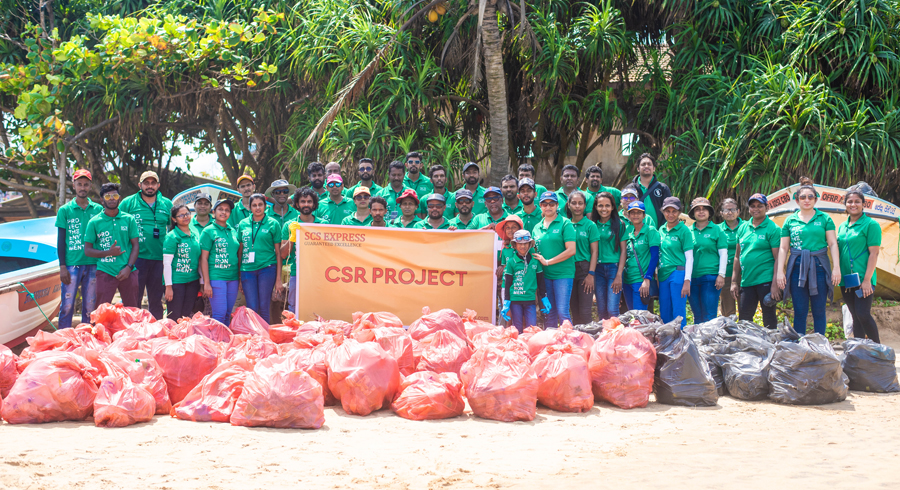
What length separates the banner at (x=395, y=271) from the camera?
7.14 metres

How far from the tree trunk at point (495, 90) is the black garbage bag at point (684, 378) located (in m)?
5.01

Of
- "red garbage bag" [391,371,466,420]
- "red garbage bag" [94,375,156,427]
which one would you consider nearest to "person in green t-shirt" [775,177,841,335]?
"red garbage bag" [391,371,466,420]

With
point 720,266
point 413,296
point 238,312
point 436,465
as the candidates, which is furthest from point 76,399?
point 720,266

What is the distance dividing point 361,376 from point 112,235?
363cm

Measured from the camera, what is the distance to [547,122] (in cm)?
1249

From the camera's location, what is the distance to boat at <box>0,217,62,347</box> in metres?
7.00

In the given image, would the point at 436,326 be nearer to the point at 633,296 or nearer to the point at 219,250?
the point at 633,296

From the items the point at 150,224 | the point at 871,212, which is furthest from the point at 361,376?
the point at 871,212

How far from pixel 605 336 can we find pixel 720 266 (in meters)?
2.26

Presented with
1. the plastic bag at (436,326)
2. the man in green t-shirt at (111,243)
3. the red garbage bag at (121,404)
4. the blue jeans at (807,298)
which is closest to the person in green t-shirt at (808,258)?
the blue jeans at (807,298)

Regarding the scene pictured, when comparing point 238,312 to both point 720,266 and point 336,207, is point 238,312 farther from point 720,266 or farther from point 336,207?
point 720,266

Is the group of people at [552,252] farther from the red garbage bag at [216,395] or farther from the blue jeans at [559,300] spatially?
the red garbage bag at [216,395]

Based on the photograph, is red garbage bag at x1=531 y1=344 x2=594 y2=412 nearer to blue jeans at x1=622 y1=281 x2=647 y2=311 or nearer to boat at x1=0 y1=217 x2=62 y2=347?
blue jeans at x1=622 y1=281 x2=647 y2=311

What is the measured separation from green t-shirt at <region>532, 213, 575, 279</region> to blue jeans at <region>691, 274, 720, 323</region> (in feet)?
4.45
